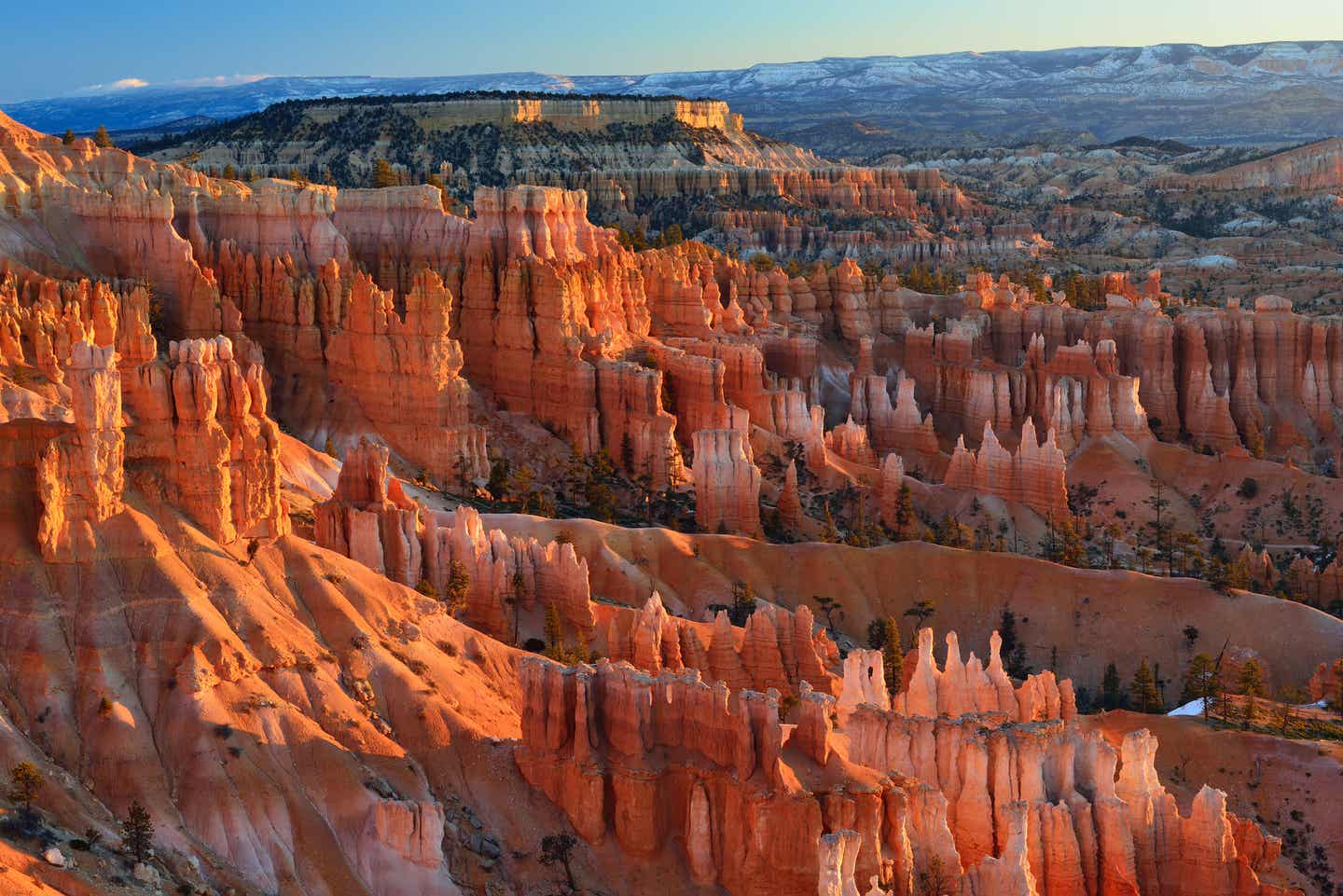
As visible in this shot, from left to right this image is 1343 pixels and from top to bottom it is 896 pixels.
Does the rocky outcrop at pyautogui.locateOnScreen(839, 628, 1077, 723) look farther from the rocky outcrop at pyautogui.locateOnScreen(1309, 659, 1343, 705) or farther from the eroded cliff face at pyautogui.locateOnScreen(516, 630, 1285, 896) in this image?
the rocky outcrop at pyautogui.locateOnScreen(1309, 659, 1343, 705)

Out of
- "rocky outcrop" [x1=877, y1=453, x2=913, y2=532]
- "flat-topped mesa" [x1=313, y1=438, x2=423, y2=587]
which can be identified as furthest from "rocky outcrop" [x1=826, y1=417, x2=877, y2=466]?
"flat-topped mesa" [x1=313, y1=438, x2=423, y2=587]

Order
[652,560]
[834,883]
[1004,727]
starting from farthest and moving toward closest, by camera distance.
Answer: [652,560] → [1004,727] → [834,883]

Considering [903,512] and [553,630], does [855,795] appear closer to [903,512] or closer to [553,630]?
[553,630]

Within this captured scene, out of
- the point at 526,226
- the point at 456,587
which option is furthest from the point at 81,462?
the point at 526,226

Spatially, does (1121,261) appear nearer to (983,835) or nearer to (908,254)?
(908,254)

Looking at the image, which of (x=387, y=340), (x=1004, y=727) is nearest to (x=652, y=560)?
(x=387, y=340)

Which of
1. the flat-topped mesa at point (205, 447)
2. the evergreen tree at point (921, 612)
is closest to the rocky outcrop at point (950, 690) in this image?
the evergreen tree at point (921, 612)
